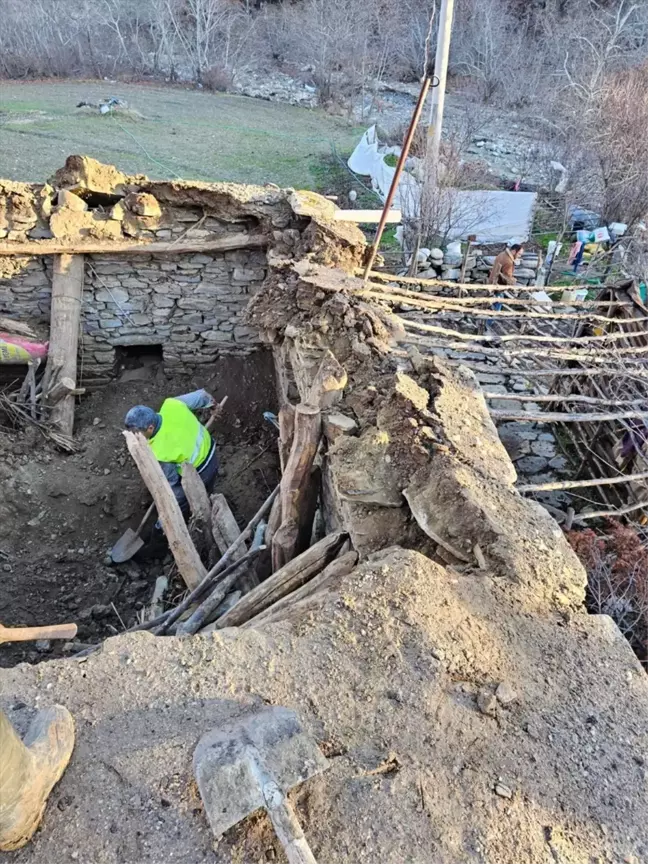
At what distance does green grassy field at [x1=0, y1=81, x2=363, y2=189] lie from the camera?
16.4 m

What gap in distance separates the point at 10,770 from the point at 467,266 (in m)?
11.9

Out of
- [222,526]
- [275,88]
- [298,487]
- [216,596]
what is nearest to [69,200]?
[222,526]

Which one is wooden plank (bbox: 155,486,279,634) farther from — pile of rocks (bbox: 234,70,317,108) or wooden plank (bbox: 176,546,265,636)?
pile of rocks (bbox: 234,70,317,108)

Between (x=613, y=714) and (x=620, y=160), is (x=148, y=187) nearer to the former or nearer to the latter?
(x=613, y=714)

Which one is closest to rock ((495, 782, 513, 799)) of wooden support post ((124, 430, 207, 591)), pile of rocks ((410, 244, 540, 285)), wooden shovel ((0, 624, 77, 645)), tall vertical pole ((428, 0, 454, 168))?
wooden shovel ((0, 624, 77, 645))

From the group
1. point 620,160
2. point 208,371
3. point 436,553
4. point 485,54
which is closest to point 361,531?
point 436,553

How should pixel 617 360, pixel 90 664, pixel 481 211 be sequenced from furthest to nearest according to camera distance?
1. pixel 481 211
2. pixel 617 360
3. pixel 90 664

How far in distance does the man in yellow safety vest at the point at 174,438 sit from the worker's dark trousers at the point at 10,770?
3.60 meters

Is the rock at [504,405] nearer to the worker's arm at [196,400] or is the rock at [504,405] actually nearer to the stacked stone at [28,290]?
the worker's arm at [196,400]

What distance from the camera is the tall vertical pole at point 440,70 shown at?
37.9 feet

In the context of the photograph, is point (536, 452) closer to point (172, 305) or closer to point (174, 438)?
point (174, 438)

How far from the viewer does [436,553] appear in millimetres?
3697

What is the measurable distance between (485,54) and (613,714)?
1137 inches

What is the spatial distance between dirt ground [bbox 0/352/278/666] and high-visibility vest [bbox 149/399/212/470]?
971 millimetres
